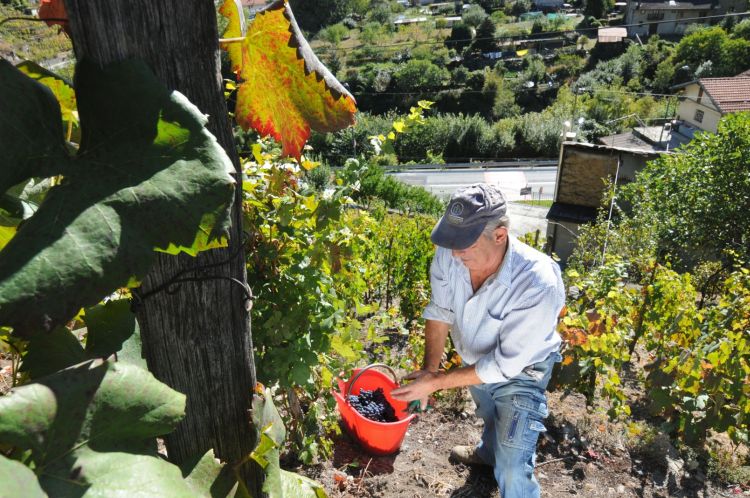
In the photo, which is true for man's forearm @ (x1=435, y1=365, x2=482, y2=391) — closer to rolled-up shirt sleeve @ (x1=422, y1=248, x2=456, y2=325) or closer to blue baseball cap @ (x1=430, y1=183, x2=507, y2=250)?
rolled-up shirt sleeve @ (x1=422, y1=248, x2=456, y2=325)

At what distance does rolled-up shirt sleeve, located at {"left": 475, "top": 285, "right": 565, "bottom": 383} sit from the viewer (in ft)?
7.64

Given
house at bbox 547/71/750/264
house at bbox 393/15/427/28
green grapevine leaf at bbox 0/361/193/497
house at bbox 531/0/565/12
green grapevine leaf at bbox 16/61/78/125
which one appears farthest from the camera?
house at bbox 531/0/565/12

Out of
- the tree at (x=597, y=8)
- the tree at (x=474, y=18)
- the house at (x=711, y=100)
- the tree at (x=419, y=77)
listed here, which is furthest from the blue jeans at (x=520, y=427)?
the tree at (x=597, y=8)

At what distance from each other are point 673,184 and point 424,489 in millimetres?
14269

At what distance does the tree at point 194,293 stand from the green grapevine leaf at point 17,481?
42 centimetres

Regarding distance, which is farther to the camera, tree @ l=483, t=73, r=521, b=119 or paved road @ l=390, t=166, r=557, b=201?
tree @ l=483, t=73, r=521, b=119

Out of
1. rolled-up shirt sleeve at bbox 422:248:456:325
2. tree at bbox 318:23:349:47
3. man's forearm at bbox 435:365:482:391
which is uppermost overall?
rolled-up shirt sleeve at bbox 422:248:456:325

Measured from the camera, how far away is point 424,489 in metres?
2.94

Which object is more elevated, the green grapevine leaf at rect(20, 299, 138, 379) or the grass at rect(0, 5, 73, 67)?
the grass at rect(0, 5, 73, 67)

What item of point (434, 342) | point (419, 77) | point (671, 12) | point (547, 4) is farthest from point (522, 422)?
point (547, 4)

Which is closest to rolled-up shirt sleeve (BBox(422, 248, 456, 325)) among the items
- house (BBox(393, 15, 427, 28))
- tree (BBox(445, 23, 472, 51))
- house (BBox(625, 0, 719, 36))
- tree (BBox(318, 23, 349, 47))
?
house (BBox(625, 0, 719, 36))

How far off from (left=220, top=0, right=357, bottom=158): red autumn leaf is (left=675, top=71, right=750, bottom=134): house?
2720 cm

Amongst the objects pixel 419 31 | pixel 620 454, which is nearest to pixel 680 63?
pixel 419 31

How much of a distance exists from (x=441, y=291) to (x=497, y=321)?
1.13ft
